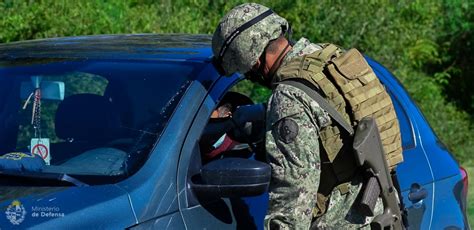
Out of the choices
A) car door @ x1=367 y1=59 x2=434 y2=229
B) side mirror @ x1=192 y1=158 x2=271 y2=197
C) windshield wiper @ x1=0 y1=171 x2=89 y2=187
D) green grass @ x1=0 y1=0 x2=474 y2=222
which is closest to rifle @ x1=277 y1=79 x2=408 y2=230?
side mirror @ x1=192 y1=158 x2=271 y2=197

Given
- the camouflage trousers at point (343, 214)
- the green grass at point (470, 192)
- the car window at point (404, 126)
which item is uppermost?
the camouflage trousers at point (343, 214)

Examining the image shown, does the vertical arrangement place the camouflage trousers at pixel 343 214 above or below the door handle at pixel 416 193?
above

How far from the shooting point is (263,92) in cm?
879

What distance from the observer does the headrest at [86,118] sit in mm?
4230

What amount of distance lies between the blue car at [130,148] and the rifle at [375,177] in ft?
1.15

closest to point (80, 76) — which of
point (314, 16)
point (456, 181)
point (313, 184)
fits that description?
point (313, 184)

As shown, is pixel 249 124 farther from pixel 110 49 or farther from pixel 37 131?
pixel 37 131

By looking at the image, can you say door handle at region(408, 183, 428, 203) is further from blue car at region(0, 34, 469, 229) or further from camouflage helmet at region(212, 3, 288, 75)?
camouflage helmet at region(212, 3, 288, 75)

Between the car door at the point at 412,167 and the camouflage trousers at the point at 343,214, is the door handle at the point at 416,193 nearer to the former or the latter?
the car door at the point at 412,167

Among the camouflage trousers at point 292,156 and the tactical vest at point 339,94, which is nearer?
the camouflage trousers at point 292,156

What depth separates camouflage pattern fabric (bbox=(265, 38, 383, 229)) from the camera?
12.3ft

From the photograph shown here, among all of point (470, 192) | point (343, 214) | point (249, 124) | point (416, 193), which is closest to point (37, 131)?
point (249, 124)

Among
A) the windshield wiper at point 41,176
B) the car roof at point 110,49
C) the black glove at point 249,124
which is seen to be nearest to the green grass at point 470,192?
the car roof at point 110,49

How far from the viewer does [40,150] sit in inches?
170
